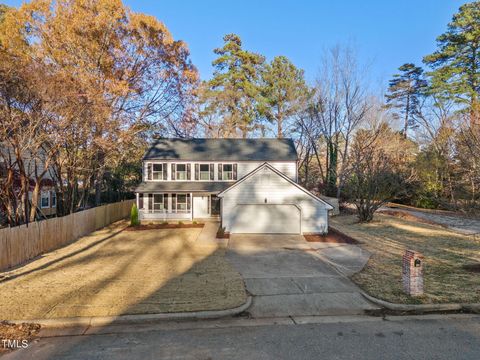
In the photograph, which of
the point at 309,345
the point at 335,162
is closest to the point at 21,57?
the point at 309,345

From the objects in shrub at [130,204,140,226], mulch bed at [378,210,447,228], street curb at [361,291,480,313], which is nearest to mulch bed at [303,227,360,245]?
street curb at [361,291,480,313]

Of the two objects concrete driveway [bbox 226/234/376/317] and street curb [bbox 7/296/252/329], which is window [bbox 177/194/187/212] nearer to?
concrete driveway [bbox 226/234/376/317]

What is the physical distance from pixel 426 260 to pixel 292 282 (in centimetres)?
586

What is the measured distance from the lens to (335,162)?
31703mm

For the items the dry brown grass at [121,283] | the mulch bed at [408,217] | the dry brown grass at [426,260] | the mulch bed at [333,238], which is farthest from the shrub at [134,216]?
the mulch bed at [408,217]

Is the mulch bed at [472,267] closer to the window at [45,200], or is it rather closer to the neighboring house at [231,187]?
the neighboring house at [231,187]

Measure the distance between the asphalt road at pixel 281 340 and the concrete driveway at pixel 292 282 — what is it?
18.4 inches

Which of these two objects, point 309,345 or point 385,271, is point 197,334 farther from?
point 385,271

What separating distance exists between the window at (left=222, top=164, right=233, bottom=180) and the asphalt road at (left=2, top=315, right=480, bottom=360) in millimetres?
17655

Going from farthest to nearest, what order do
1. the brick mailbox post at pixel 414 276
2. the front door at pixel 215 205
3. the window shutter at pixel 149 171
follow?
the window shutter at pixel 149 171 < the front door at pixel 215 205 < the brick mailbox post at pixel 414 276

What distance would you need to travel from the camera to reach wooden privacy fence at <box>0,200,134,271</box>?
34.4 feet

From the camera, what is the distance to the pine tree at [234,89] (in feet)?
120

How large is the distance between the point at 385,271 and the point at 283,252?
433 centimetres

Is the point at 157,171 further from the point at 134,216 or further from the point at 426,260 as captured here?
the point at 426,260
